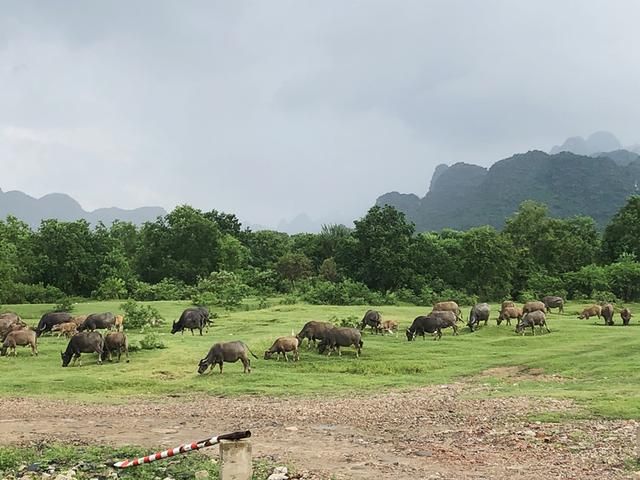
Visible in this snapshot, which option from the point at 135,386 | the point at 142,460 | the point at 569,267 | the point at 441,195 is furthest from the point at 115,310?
the point at 441,195

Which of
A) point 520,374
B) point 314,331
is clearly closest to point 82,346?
point 314,331

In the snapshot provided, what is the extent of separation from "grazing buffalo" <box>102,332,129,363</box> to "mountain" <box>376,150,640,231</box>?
9680 cm

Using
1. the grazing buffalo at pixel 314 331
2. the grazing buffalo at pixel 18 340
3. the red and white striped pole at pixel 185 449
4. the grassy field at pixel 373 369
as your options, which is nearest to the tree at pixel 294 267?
the grassy field at pixel 373 369

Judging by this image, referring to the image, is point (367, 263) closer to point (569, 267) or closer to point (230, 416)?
point (569, 267)

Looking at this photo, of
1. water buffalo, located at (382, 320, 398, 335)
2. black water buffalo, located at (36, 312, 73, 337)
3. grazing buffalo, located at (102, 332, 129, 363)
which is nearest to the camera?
grazing buffalo, located at (102, 332, 129, 363)

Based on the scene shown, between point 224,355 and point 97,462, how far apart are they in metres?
9.80

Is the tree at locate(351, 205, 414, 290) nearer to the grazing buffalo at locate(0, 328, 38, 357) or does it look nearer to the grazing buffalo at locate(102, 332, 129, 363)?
the grazing buffalo at locate(102, 332, 129, 363)

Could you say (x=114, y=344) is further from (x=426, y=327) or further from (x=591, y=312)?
(x=591, y=312)

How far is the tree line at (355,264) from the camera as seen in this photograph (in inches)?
1998

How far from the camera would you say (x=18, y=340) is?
24.2m

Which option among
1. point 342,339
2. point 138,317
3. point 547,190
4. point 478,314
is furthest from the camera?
point 547,190

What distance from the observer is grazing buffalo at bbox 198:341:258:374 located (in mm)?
20891

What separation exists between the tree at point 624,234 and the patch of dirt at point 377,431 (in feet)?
172

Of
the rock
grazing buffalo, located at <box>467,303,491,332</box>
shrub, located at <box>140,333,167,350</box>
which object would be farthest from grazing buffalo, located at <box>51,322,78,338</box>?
the rock
